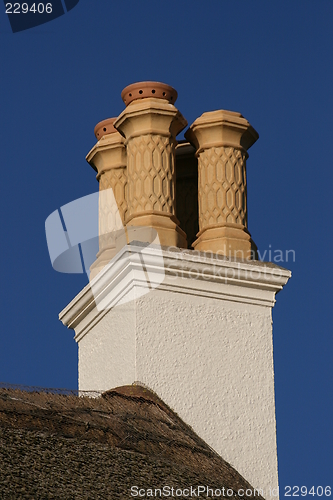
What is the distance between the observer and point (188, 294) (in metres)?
12.3

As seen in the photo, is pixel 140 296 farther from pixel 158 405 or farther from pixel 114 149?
pixel 114 149

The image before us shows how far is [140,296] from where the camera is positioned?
1219cm

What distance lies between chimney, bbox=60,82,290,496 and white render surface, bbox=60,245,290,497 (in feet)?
0.04

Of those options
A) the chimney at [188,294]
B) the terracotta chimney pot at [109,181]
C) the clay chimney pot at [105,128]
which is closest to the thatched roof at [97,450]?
the chimney at [188,294]

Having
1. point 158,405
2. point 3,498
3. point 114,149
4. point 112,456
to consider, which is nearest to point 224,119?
point 114,149

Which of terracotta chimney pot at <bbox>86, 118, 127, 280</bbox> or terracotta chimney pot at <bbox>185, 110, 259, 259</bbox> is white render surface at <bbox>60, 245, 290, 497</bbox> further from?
terracotta chimney pot at <bbox>86, 118, 127, 280</bbox>

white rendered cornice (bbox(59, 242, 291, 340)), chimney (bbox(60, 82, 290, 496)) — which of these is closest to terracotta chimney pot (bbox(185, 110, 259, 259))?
chimney (bbox(60, 82, 290, 496))

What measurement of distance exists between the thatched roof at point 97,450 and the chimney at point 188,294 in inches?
20.6

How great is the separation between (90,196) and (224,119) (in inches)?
Result: 77.8

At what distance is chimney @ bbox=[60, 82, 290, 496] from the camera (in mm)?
11914

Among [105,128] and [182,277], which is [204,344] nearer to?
[182,277]

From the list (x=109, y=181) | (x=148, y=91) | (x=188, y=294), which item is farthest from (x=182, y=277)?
(x=148, y=91)

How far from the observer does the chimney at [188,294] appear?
1191cm
